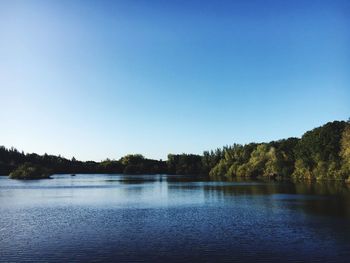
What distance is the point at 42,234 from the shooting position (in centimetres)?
3216

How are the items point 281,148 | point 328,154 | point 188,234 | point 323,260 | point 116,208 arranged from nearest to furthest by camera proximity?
point 323,260 < point 188,234 < point 116,208 < point 328,154 < point 281,148

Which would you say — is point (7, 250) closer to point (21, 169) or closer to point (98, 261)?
point (98, 261)

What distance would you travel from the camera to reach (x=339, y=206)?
159 feet

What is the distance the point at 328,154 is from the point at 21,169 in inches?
4712

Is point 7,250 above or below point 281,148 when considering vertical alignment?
below

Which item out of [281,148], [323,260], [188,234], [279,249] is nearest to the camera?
[323,260]

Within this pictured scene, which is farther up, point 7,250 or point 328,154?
point 328,154

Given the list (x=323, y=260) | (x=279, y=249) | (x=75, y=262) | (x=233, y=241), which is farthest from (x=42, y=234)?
(x=323, y=260)

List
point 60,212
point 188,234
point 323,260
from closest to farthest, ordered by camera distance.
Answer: point 323,260
point 188,234
point 60,212

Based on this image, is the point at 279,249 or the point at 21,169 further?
the point at 21,169

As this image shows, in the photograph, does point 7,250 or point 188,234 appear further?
point 188,234

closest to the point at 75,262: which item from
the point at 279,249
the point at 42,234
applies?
the point at 42,234

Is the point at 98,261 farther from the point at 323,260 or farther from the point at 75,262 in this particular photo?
the point at 323,260

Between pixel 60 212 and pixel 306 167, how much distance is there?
313 feet
